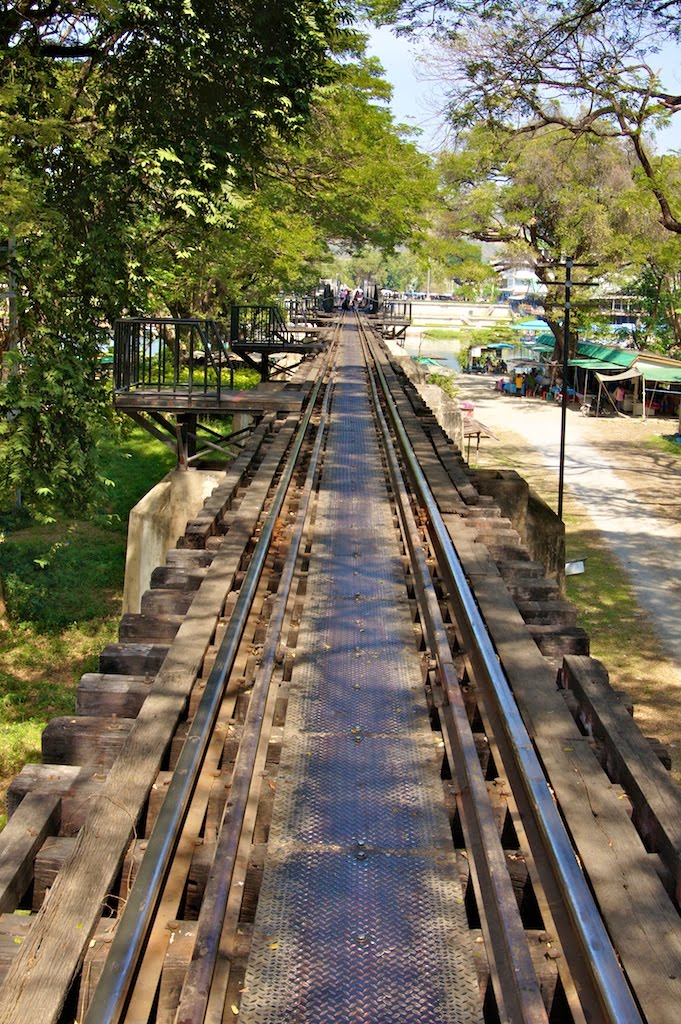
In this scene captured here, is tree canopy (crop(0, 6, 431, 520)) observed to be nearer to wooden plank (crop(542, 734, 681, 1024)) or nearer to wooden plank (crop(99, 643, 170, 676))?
wooden plank (crop(99, 643, 170, 676))

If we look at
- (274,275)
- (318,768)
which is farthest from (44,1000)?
(274,275)

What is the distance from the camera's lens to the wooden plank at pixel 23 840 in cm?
312

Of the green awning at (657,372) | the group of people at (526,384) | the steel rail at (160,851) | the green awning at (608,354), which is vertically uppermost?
the green awning at (608,354)

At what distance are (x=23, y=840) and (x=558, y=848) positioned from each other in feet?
5.96

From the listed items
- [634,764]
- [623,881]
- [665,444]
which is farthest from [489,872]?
[665,444]

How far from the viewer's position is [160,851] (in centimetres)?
318

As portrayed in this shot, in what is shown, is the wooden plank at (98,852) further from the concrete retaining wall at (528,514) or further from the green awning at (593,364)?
the green awning at (593,364)

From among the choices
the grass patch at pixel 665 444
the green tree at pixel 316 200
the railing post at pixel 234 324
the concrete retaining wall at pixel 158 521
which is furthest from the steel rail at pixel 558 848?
the grass patch at pixel 665 444

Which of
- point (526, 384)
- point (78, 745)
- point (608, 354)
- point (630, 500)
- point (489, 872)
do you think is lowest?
point (630, 500)

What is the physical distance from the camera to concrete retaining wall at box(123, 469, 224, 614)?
40.7ft

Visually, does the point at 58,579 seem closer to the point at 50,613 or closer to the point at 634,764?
the point at 50,613

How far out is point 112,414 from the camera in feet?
44.6

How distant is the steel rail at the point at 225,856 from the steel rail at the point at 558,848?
1.05m

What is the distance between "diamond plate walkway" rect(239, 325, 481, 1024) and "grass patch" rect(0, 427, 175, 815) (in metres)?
5.70
